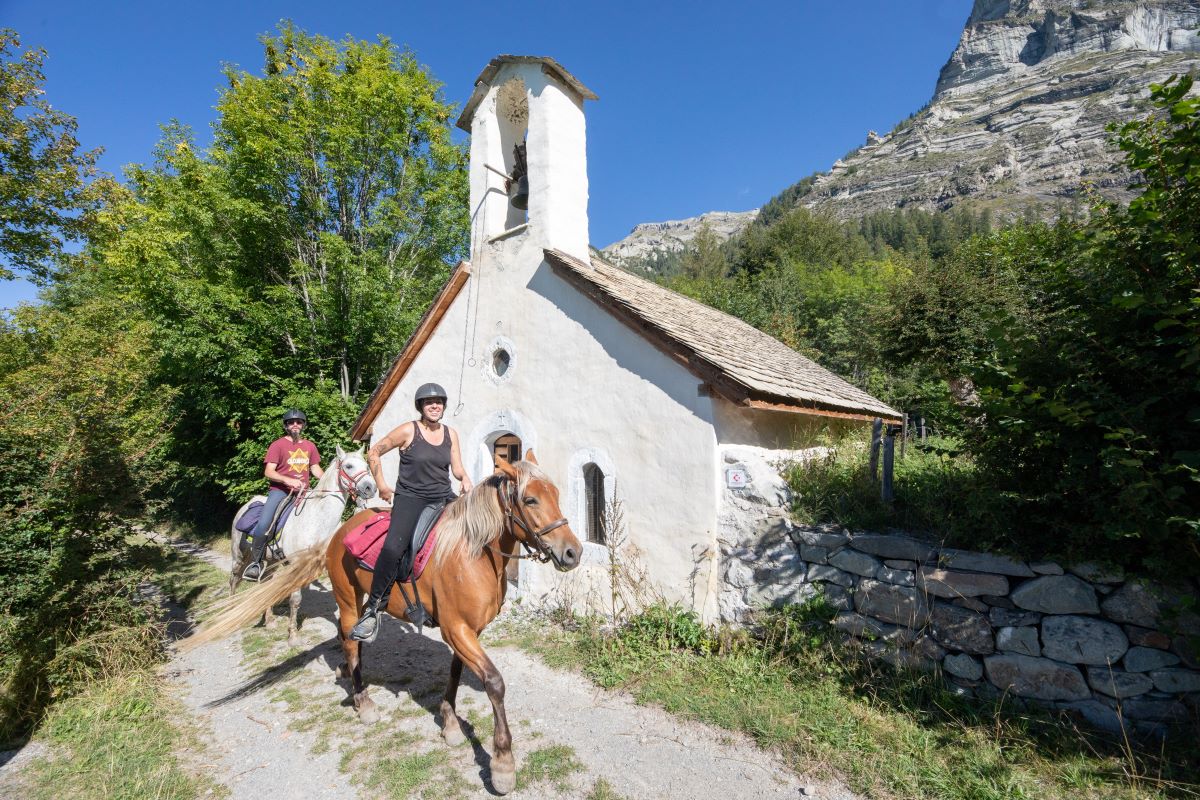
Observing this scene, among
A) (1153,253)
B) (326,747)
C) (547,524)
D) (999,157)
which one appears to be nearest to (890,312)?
(1153,253)

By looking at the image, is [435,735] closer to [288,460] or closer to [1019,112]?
[288,460]

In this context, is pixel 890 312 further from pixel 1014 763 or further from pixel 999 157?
pixel 999 157

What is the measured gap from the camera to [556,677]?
535 cm

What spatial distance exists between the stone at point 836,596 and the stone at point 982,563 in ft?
2.97

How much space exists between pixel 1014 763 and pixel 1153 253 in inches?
146

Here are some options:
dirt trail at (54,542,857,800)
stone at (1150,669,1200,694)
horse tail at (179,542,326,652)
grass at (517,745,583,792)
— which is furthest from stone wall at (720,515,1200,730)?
horse tail at (179,542,326,652)

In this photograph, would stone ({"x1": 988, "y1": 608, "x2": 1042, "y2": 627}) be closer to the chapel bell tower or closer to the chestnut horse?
the chestnut horse

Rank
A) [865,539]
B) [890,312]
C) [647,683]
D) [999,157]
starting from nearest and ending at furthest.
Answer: [865,539] → [647,683] → [890,312] → [999,157]

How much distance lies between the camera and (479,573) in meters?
4.03

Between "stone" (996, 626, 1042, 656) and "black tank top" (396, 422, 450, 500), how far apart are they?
193 inches

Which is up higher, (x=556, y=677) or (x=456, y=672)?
(x=456, y=672)

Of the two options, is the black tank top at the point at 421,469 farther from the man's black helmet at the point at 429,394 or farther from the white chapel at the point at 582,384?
the white chapel at the point at 582,384

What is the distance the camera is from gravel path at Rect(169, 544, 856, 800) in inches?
146

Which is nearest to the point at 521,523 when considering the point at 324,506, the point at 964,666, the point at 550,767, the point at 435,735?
the point at 550,767
